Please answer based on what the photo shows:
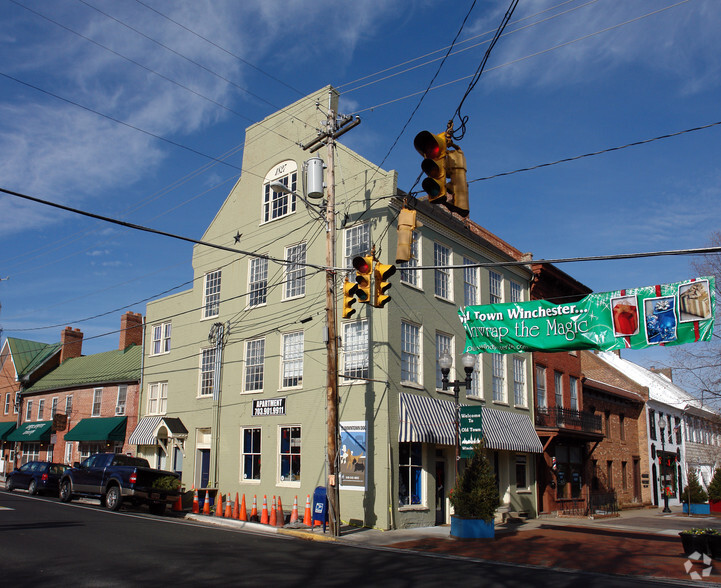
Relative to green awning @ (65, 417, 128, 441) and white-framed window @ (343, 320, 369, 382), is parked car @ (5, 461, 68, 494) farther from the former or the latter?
white-framed window @ (343, 320, 369, 382)

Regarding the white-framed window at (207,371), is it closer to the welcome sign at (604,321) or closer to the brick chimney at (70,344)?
the welcome sign at (604,321)

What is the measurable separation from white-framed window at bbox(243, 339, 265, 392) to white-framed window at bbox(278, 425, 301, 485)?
7.79ft

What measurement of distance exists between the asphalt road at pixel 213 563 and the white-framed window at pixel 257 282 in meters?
11.1

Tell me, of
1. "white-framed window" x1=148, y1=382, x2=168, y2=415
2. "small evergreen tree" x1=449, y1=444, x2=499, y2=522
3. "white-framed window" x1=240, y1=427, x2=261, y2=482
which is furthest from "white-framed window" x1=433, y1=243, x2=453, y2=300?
"white-framed window" x1=148, y1=382, x2=168, y2=415

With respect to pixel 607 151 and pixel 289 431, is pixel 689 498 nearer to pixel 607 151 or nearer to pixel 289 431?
pixel 289 431

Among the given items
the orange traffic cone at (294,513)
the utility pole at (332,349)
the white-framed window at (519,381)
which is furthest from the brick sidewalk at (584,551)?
the white-framed window at (519,381)

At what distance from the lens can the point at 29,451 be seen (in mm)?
40688

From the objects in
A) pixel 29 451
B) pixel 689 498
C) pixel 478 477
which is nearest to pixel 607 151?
pixel 478 477

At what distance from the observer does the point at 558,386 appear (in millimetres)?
30672

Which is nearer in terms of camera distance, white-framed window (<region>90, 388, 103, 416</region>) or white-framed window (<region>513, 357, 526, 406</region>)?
white-framed window (<region>513, 357, 526, 406</region>)

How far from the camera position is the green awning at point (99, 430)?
3136cm

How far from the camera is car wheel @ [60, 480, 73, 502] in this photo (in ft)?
77.8

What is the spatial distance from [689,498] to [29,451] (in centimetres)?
3802

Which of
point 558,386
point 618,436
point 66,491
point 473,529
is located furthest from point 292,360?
point 618,436
